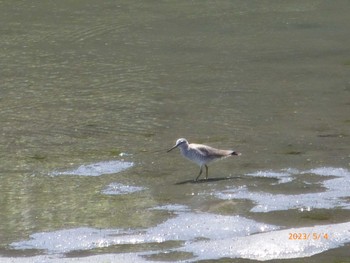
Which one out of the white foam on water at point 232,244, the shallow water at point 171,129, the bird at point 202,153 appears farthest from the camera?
the bird at point 202,153

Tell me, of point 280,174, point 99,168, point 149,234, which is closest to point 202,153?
point 280,174

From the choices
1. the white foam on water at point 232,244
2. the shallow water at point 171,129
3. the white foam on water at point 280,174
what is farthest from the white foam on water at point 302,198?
the white foam on water at point 232,244

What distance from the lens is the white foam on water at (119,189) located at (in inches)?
363

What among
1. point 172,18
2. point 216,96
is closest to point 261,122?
point 216,96

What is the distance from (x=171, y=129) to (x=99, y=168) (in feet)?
5.67

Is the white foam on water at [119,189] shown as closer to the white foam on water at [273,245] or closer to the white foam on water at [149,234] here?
the white foam on water at [149,234]

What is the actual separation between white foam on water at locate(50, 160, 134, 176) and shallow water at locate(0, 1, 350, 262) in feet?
0.06

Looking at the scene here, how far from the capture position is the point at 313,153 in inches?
405

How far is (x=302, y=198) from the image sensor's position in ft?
28.8

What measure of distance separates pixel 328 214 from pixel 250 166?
172cm

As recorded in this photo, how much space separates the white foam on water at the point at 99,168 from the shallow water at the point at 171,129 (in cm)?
2
